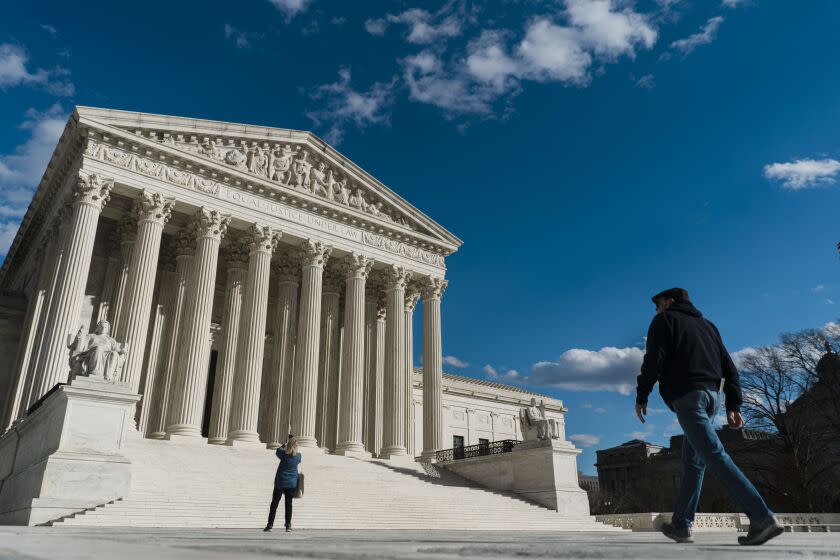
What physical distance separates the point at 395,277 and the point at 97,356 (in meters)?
18.6

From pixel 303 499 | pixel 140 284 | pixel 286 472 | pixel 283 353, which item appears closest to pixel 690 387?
pixel 286 472

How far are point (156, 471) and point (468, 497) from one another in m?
10.6

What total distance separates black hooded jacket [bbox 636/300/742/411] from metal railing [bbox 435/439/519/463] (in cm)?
1968

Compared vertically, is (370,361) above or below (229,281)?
below

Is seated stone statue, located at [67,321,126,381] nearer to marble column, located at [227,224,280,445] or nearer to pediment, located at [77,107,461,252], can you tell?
marble column, located at [227,224,280,445]

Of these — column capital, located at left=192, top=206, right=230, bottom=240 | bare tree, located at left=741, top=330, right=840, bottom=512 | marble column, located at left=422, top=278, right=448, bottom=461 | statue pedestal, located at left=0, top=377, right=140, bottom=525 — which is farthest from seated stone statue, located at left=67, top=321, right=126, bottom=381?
bare tree, located at left=741, top=330, right=840, bottom=512

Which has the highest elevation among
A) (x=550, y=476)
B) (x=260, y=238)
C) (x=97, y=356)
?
(x=260, y=238)

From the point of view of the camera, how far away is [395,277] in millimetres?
32438

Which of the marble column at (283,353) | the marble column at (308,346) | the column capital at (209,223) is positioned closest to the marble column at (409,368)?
the marble column at (308,346)

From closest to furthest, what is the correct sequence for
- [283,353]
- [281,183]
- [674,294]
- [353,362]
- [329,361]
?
[674,294], [281,183], [353,362], [283,353], [329,361]

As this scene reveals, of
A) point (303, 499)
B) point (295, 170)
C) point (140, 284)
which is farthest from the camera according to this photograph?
point (295, 170)

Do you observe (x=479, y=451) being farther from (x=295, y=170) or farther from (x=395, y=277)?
(x=295, y=170)

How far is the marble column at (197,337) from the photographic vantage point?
76.2 feet

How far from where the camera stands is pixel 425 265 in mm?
33875
